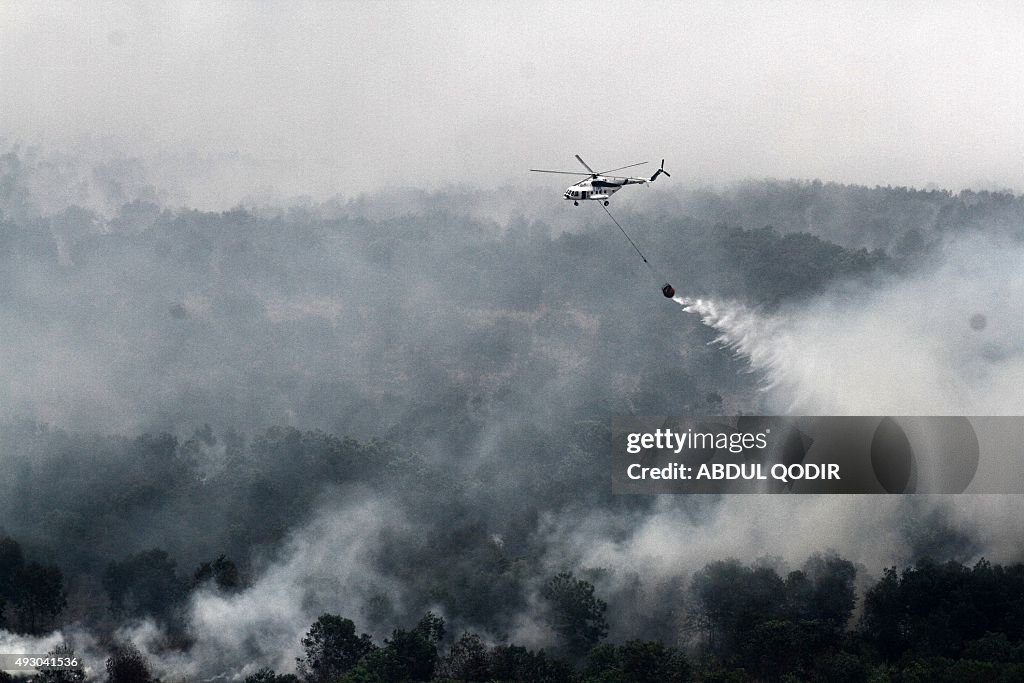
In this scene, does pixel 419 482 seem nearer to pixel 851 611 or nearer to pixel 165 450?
pixel 165 450

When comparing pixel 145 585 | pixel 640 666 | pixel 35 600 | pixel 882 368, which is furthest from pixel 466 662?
pixel 882 368

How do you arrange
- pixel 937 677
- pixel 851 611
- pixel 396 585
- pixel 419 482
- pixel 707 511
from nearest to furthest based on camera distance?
pixel 937 677
pixel 851 611
pixel 396 585
pixel 707 511
pixel 419 482

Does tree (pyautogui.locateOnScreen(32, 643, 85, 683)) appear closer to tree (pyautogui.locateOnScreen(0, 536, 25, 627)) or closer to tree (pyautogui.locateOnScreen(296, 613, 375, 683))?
tree (pyautogui.locateOnScreen(0, 536, 25, 627))

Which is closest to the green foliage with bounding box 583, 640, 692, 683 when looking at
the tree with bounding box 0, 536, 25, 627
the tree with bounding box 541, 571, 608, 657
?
the tree with bounding box 541, 571, 608, 657

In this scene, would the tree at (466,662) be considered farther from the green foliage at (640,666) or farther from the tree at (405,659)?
the green foliage at (640,666)

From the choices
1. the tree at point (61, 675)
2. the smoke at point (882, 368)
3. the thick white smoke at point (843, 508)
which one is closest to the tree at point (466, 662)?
the thick white smoke at point (843, 508)

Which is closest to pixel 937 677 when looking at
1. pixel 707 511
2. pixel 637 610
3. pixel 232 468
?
pixel 637 610
